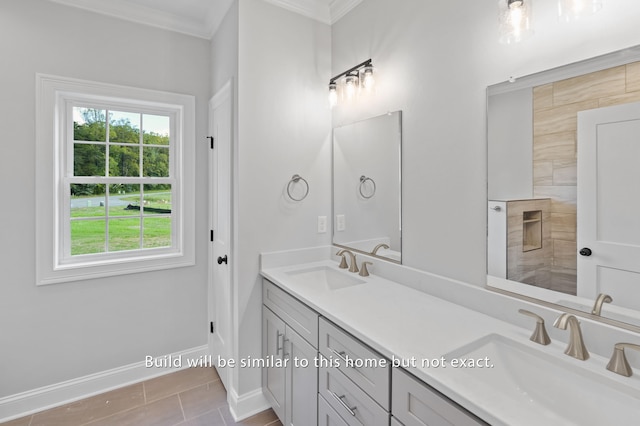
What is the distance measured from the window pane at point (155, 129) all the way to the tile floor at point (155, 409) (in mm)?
1909

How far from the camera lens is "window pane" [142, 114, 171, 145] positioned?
2.46m

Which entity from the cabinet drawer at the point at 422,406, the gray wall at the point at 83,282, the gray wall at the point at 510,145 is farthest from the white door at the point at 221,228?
the gray wall at the point at 510,145

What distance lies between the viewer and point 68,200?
2172mm

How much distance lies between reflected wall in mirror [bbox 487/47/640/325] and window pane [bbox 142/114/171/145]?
2.36 m

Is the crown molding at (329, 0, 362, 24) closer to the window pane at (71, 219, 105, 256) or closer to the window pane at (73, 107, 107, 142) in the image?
the window pane at (73, 107, 107, 142)

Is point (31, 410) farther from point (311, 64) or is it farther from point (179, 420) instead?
point (311, 64)

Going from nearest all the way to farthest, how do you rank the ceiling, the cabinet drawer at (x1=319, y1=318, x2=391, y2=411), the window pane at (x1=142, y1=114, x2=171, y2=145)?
the cabinet drawer at (x1=319, y1=318, x2=391, y2=411) < the ceiling < the window pane at (x1=142, y1=114, x2=171, y2=145)

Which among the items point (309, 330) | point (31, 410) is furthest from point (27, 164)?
point (309, 330)

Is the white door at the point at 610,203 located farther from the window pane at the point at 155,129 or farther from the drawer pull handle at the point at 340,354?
the window pane at the point at 155,129

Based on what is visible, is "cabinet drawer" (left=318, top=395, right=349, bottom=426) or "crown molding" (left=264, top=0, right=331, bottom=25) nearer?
"cabinet drawer" (left=318, top=395, right=349, bottom=426)

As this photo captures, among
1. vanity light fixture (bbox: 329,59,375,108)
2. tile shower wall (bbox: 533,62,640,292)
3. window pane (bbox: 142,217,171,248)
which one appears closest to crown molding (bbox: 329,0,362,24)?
vanity light fixture (bbox: 329,59,375,108)

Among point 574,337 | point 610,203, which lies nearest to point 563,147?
point 610,203

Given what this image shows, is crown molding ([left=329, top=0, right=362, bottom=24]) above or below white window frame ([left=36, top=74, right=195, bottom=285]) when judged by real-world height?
above

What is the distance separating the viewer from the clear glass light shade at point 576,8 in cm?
100
